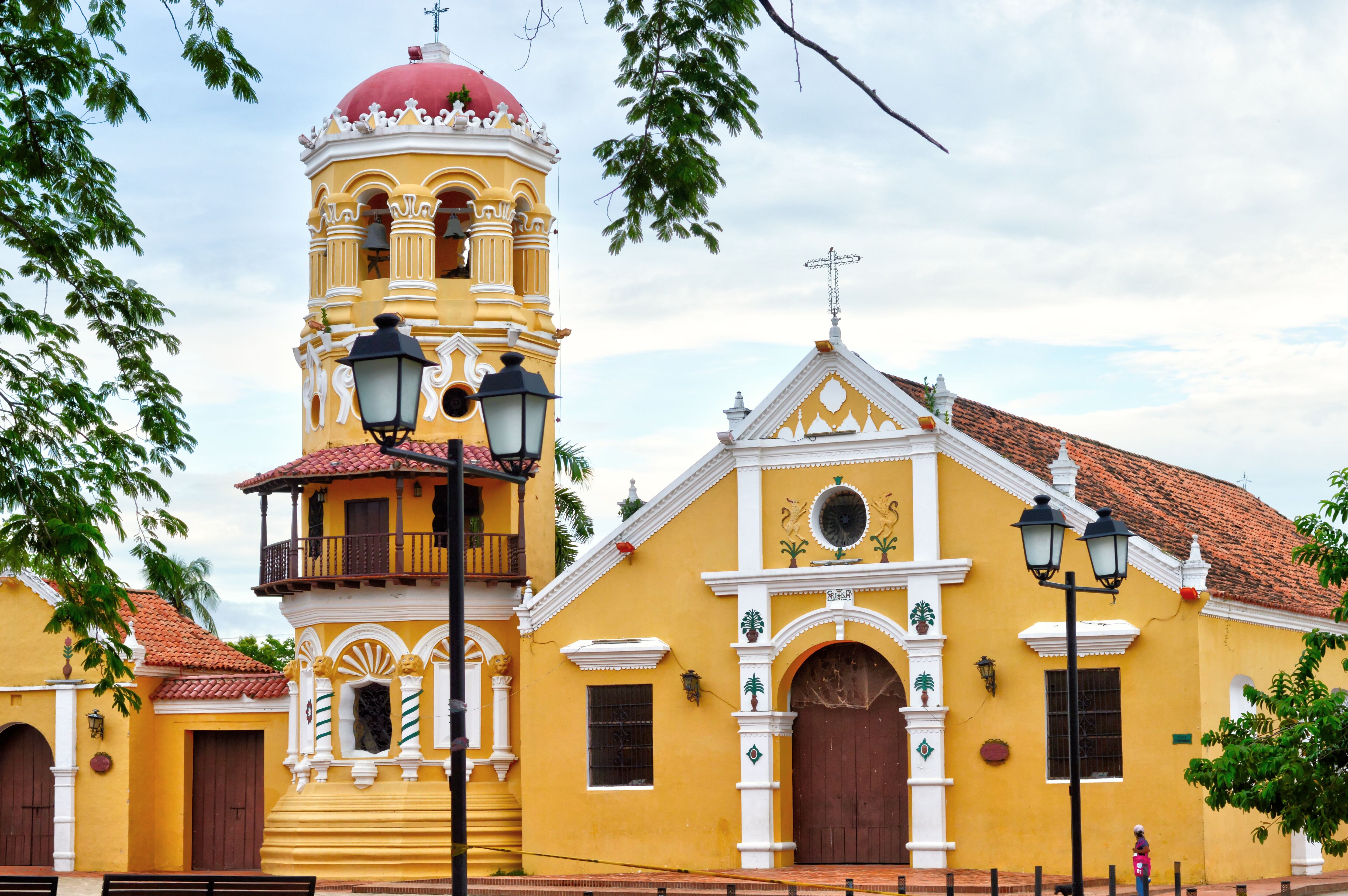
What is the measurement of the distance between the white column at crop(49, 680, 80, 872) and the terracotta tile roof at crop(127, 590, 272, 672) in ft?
4.75

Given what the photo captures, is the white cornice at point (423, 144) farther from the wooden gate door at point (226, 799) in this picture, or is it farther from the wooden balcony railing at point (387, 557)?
the wooden gate door at point (226, 799)

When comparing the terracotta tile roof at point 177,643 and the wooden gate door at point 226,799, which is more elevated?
the terracotta tile roof at point 177,643

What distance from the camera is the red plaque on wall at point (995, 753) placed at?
24.0 meters

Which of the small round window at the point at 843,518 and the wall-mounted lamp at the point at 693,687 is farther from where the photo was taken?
the wall-mounted lamp at the point at 693,687

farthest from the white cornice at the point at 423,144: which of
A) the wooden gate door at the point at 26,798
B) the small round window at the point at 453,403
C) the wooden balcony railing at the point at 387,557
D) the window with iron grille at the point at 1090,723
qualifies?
the window with iron grille at the point at 1090,723

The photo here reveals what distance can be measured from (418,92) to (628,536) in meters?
7.95

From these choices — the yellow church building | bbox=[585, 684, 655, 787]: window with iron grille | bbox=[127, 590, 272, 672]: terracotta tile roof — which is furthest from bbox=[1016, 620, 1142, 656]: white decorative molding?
bbox=[127, 590, 272, 672]: terracotta tile roof

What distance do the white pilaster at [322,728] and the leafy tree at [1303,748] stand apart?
591 inches

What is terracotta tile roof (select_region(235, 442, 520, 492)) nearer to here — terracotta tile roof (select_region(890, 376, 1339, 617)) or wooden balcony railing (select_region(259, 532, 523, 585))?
wooden balcony railing (select_region(259, 532, 523, 585))

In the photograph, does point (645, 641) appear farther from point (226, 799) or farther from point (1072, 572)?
point (1072, 572)

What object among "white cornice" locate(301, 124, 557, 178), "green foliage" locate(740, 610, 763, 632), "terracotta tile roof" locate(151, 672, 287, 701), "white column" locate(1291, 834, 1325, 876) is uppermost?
"white cornice" locate(301, 124, 557, 178)

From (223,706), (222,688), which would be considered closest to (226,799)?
(223,706)

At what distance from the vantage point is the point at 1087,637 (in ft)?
77.3

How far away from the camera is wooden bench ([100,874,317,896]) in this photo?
16.5 m
